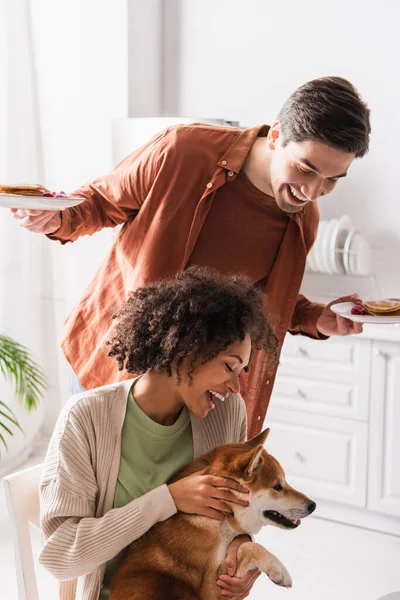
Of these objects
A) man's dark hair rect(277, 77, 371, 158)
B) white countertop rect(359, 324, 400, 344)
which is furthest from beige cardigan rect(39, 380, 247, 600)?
white countertop rect(359, 324, 400, 344)

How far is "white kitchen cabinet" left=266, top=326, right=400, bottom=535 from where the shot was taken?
2814mm

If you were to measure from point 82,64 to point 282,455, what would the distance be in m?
1.84

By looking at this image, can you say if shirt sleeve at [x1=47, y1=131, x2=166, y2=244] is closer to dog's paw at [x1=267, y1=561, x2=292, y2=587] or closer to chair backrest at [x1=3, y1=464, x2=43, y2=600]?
chair backrest at [x1=3, y1=464, x2=43, y2=600]

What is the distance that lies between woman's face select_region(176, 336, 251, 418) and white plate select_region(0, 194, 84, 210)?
1.38 feet

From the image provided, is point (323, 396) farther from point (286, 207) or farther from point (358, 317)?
point (286, 207)

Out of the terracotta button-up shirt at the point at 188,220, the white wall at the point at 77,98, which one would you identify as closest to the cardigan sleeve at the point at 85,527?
the terracotta button-up shirt at the point at 188,220

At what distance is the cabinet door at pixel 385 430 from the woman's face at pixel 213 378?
1678 millimetres

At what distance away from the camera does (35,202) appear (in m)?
1.40

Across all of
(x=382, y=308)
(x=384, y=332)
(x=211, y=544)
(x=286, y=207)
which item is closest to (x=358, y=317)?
(x=382, y=308)

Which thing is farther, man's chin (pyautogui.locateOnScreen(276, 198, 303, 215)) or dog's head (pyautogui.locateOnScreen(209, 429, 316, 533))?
man's chin (pyautogui.locateOnScreen(276, 198, 303, 215))

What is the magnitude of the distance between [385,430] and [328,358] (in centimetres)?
32

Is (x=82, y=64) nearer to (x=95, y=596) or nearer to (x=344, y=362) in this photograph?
(x=344, y=362)

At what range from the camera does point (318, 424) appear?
2.95 m

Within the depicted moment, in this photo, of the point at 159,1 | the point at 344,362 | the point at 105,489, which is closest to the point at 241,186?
the point at 105,489
